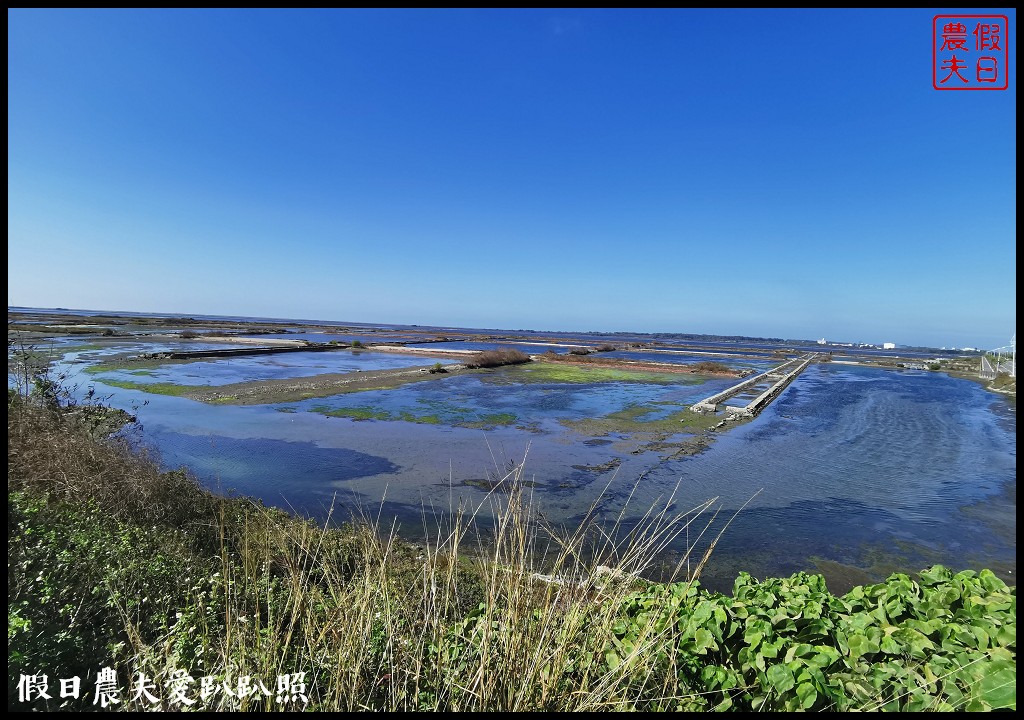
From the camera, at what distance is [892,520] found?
8.70 m

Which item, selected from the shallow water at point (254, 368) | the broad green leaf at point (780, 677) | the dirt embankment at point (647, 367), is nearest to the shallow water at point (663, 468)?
the broad green leaf at point (780, 677)

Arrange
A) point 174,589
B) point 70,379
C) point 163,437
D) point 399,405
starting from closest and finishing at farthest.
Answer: point 174,589
point 163,437
point 399,405
point 70,379

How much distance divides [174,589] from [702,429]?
1552 cm

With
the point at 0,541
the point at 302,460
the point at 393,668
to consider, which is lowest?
the point at 302,460

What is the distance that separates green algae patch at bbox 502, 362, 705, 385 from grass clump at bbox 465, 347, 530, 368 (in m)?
1.61

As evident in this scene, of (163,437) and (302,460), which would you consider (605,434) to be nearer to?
(302,460)

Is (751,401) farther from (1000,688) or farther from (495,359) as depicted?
(1000,688)

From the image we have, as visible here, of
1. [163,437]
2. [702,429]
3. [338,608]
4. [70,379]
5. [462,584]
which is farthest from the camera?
[70,379]

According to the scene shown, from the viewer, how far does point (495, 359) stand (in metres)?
37.2

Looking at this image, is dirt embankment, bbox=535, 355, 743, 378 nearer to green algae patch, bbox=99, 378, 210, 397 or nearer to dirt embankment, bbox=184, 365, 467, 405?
dirt embankment, bbox=184, 365, 467, 405

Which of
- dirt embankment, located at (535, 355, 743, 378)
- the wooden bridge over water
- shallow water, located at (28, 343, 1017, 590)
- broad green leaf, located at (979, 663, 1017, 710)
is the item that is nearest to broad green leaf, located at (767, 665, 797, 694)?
broad green leaf, located at (979, 663, 1017, 710)

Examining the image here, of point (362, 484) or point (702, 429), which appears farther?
point (702, 429)

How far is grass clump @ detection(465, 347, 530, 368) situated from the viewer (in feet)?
116

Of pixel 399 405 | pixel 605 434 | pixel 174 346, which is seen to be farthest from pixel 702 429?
pixel 174 346
